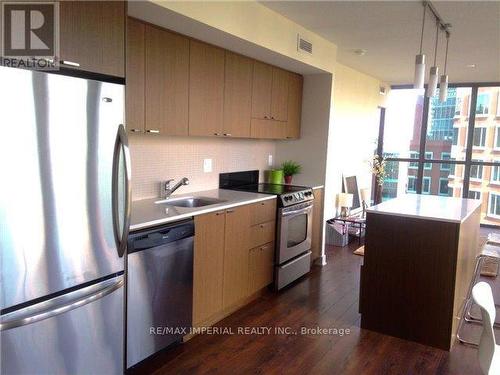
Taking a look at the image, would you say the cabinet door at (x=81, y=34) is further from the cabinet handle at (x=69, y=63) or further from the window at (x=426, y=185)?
the window at (x=426, y=185)

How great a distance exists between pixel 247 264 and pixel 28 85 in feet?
7.42

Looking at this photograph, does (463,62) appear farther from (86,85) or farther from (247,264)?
(86,85)

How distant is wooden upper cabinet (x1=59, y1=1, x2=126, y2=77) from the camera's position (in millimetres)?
1860

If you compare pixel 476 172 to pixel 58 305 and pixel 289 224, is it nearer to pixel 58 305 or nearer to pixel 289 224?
pixel 289 224

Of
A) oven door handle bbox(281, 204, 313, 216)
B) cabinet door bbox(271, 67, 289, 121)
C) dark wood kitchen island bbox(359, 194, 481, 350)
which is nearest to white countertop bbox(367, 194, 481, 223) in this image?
dark wood kitchen island bbox(359, 194, 481, 350)

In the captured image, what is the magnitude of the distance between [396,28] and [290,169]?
1.82 metres

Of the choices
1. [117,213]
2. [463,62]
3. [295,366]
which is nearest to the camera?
[117,213]

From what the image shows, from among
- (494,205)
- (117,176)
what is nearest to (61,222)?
(117,176)

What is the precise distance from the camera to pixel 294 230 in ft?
13.3

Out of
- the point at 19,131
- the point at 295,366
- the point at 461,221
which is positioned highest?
the point at 19,131

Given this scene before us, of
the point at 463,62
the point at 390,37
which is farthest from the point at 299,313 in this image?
the point at 463,62

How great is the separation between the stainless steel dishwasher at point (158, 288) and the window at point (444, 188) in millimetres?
5897

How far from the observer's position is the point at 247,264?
3.46 meters

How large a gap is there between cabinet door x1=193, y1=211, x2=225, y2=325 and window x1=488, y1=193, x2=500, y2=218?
231 inches
